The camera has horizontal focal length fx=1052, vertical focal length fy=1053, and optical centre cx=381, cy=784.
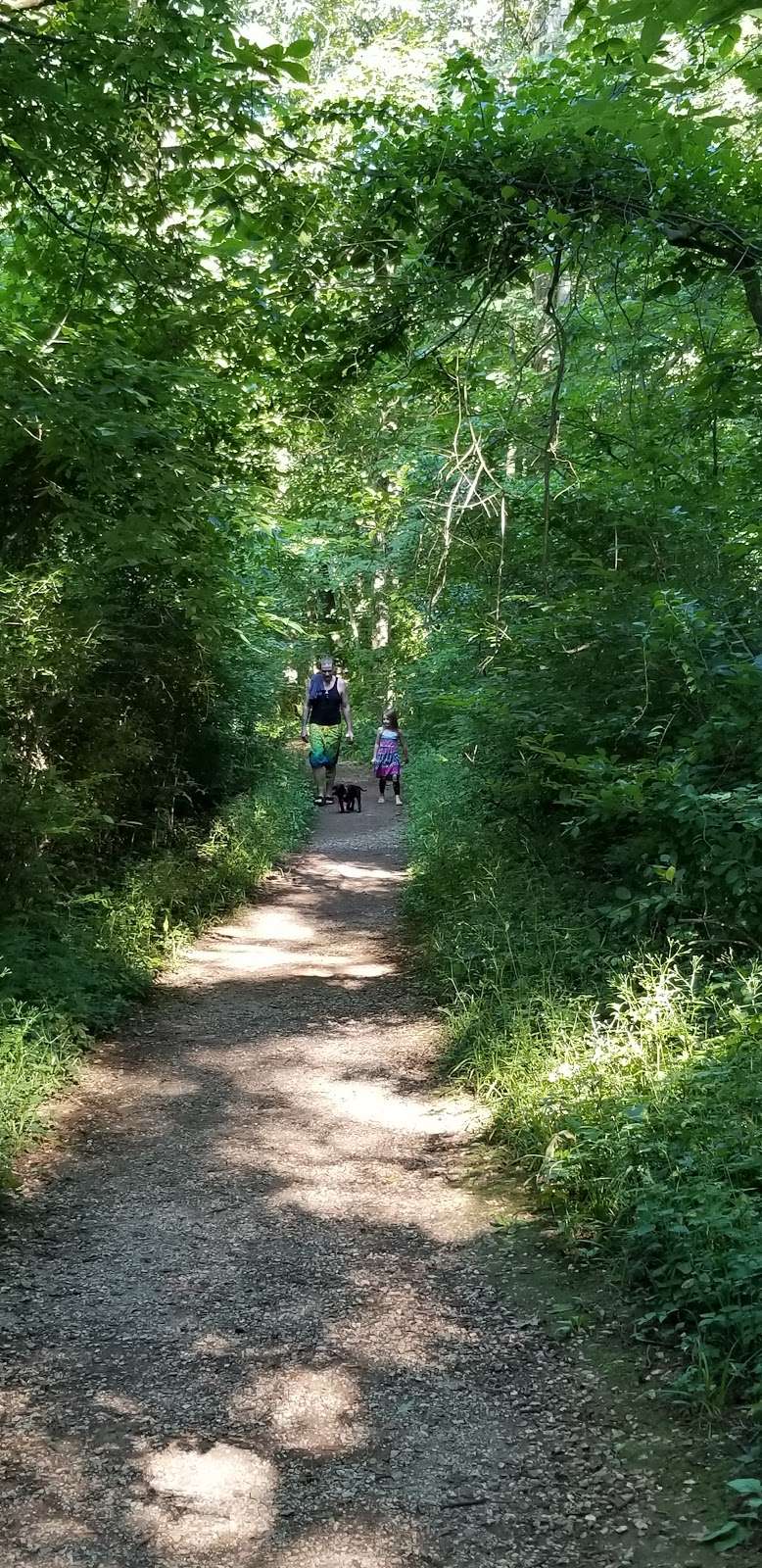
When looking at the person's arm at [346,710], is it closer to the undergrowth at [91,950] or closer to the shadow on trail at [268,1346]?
the undergrowth at [91,950]

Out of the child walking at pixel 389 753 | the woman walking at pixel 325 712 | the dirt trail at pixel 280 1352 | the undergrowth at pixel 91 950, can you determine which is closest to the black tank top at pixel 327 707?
the woman walking at pixel 325 712

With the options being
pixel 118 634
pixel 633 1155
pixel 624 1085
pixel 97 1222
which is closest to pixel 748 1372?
pixel 633 1155

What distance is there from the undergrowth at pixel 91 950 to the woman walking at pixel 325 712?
3243mm

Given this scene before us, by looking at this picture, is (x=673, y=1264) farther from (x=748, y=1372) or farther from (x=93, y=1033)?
(x=93, y=1033)

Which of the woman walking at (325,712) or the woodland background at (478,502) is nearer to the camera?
the woodland background at (478,502)

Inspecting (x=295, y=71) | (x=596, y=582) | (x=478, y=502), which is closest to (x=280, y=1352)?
(x=478, y=502)

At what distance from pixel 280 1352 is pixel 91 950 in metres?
4.29

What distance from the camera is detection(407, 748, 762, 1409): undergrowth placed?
10.9ft

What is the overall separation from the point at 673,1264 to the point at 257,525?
7430mm

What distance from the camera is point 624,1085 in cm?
454

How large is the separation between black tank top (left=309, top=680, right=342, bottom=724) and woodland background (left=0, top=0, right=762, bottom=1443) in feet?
16.3

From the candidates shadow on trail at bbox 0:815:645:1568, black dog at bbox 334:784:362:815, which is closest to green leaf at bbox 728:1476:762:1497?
shadow on trail at bbox 0:815:645:1568

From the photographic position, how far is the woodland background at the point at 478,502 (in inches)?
193

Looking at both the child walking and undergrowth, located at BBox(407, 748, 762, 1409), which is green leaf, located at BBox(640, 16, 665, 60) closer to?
undergrowth, located at BBox(407, 748, 762, 1409)
